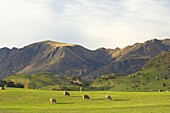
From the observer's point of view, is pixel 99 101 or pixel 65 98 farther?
pixel 65 98

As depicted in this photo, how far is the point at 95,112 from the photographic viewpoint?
160 ft

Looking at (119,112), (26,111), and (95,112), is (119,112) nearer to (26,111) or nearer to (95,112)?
(95,112)

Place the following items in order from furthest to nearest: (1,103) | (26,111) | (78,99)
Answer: (78,99), (1,103), (26,111)

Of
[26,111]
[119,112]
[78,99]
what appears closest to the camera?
[119,112]

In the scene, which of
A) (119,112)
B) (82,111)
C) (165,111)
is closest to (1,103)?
(82,111)

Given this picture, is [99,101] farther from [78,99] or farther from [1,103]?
[1,103]

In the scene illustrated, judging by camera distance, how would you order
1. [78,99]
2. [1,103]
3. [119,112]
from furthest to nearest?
[78,99]
[1,103]
[119,112]

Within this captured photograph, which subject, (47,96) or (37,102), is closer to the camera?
(37,102)

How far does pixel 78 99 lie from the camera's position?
232ft

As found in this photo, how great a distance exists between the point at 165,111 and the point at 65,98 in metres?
28.6

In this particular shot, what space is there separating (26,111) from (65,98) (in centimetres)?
2110

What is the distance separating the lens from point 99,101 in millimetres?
67125

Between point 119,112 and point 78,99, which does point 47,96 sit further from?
point 119,112

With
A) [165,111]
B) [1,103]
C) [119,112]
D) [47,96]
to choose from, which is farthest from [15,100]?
[165,111]
